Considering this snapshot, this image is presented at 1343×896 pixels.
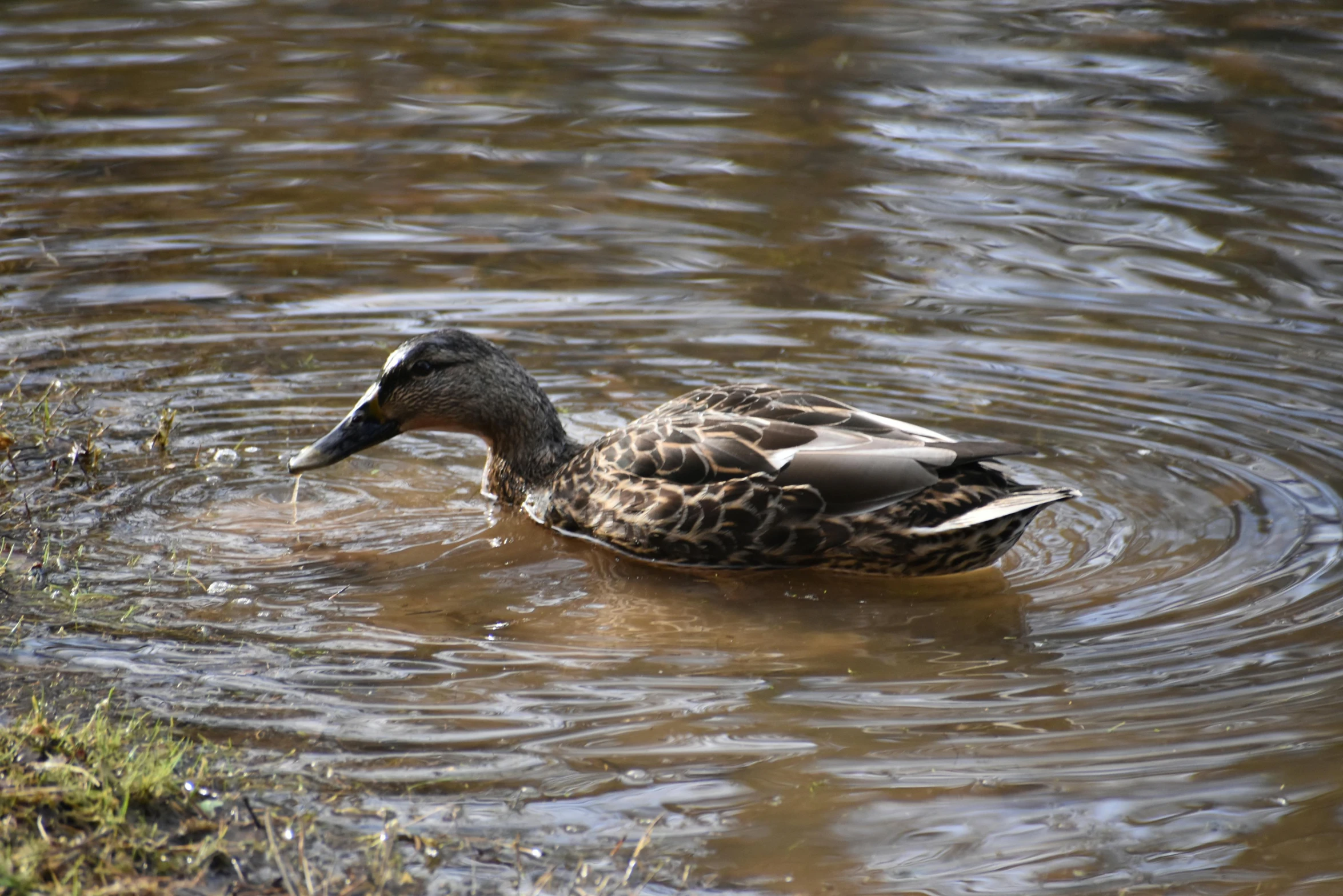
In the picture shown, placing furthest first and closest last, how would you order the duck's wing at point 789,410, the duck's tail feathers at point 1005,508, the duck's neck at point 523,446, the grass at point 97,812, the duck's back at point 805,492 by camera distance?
the duck's neck at point 523,446, the duck's wing at point 789,410, the duck's back at point 805,492, the duck's tail feathers at point 1005,508, the grass at point 97,812

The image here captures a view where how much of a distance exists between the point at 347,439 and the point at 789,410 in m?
2.06

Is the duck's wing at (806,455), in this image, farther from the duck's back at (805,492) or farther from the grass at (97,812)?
the grass at (97,812)

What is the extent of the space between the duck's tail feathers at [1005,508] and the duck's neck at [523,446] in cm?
193

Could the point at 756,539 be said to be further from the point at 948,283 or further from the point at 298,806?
the point at 948,283

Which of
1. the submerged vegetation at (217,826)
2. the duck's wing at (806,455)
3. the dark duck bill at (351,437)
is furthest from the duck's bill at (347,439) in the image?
the submerged vegetation at (217,826)

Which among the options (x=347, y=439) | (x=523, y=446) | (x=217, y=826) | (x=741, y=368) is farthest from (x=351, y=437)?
(x=217, y=826)

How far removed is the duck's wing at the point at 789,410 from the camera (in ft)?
21.6

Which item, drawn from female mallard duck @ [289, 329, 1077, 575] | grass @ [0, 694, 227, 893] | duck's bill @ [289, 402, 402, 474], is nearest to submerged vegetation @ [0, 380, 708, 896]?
grass @ [0, 694, 227, 893]

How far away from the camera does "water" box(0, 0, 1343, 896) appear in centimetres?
483

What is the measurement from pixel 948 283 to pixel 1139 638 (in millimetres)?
4043

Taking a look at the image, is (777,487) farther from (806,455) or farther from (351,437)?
(351,437)

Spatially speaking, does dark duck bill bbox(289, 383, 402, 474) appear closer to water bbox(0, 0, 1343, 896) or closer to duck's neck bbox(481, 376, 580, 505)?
water bbox(0, 0, 1343, 896)

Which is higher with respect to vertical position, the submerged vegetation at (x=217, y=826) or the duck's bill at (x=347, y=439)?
the duck's bill at (x=347, y=439)

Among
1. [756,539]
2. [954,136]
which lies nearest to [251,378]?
[756,539]
